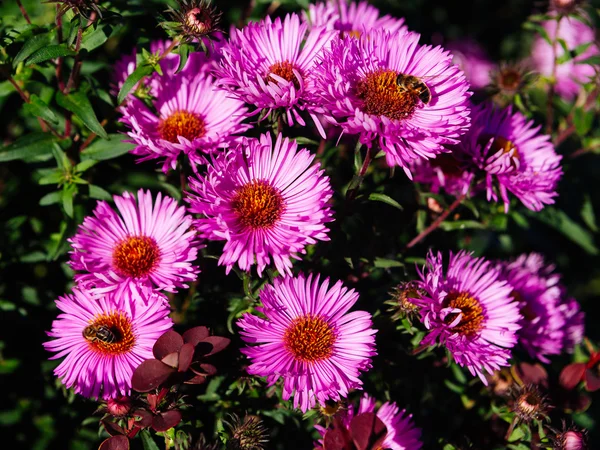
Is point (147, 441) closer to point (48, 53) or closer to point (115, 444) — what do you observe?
point (115, 444)

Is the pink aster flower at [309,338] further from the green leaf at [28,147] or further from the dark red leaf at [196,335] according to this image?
the green leaf at [28,147]

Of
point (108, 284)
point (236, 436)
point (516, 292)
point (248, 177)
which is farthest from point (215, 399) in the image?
point (516, 292)

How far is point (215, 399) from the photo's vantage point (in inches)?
72.9

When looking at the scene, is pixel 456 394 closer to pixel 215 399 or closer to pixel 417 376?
pixel 417 376

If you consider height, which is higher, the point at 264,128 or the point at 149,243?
the point at 264,128

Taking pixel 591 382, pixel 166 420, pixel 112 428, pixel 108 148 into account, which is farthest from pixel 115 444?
pixel 591 382

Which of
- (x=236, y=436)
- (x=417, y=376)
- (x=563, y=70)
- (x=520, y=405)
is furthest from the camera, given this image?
(x=563, y=70)

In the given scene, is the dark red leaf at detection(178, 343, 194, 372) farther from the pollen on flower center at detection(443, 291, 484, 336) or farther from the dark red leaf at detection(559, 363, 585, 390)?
the dark red leaf at detection(559, 363, 585, 390)

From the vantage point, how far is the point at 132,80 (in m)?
1.78

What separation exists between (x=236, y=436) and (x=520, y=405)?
2.86 feet

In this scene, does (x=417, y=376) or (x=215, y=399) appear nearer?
(x=215, y=399)

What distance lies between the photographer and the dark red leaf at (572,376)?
202 cm

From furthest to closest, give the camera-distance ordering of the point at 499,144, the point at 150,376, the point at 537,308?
1. the point at 537,308
2. the point at 499,144
3. the point at 150,376

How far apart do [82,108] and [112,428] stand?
1.01m
